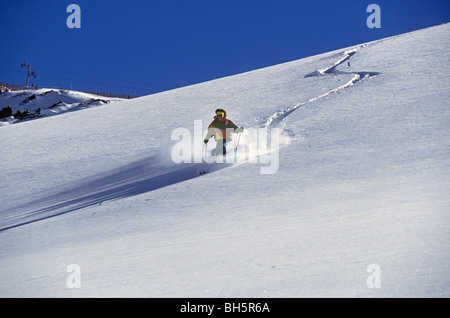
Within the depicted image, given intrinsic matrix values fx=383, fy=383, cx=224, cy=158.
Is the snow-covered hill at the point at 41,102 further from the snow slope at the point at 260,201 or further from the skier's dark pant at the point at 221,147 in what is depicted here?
the skier's dark pant at the point at 221,147

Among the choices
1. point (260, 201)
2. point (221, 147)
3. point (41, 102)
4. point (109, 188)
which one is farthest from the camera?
point (41, 102)

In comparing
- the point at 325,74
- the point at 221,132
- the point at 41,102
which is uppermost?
the point at 41,102

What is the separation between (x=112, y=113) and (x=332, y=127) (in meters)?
8.51

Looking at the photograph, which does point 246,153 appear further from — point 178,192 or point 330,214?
point 330,214

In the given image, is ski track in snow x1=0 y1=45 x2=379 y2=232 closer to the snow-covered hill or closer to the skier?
the skier

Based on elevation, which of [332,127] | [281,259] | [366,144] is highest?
[332,127]

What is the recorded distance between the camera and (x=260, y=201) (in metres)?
4.61

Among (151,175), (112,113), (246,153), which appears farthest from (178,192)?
(112,113)

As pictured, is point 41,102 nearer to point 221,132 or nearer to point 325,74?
point 325,74

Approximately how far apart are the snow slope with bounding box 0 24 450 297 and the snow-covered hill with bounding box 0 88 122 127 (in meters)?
27.1

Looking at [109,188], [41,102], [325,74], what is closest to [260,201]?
[109,188]

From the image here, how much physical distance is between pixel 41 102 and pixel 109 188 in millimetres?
38666

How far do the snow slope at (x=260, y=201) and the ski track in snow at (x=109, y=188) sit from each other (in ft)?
0.16
